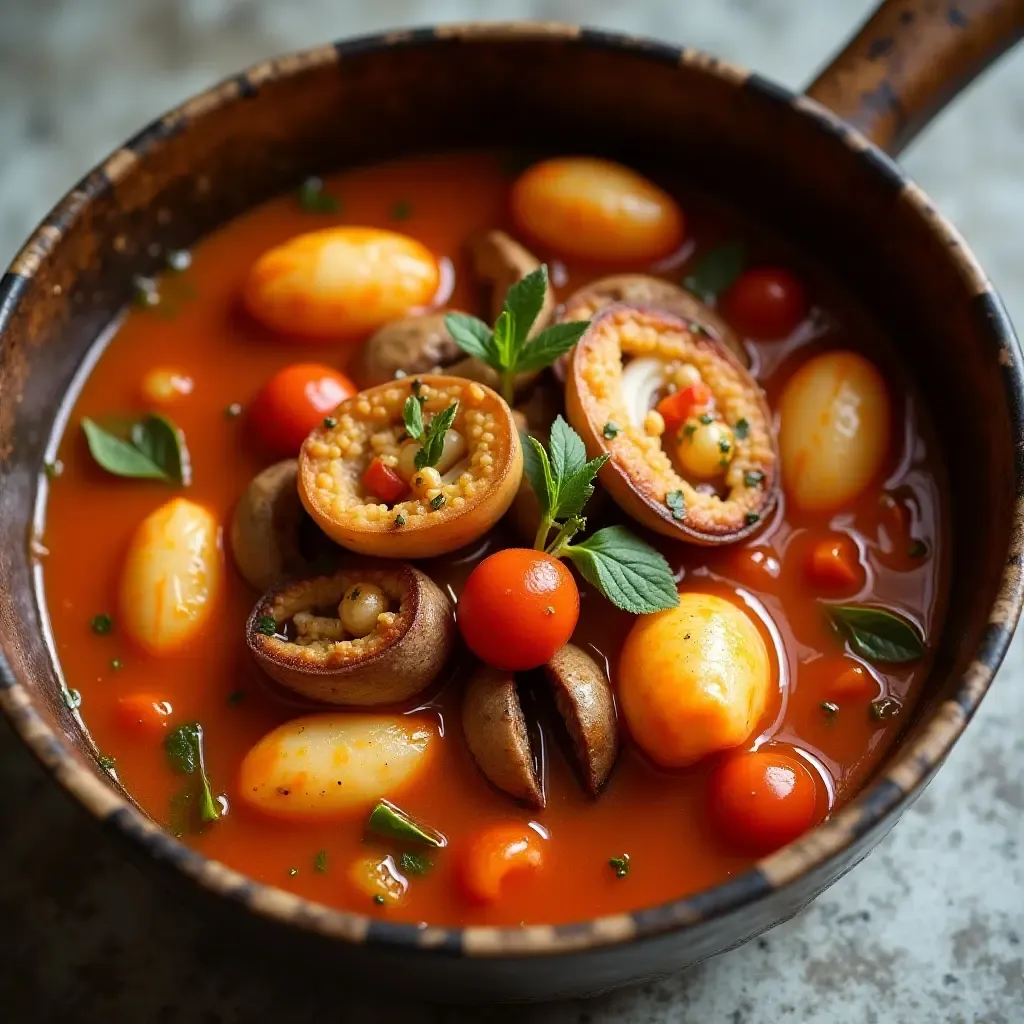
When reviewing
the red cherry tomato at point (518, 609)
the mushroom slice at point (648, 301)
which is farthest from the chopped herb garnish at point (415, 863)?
the mushroom slice at point (648, 301)

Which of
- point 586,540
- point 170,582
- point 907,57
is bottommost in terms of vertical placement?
point 170,582

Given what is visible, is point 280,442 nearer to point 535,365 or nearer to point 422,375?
point 422,375

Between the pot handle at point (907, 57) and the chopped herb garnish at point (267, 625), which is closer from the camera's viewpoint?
the chopped herb garnish at point (267, 625)

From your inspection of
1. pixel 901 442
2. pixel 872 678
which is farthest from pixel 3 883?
pixel 901 442

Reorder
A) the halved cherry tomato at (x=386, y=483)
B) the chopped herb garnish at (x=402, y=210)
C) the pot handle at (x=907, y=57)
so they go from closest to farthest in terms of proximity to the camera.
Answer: the halved cherry tomato at (x=386, y=483) → the pot handle at (x=907, y=57) → the chopped herb garnish at (x=402, y=210)

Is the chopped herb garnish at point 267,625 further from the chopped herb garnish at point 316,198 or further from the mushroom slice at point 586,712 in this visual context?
the chopped herb garnish at point 316,198

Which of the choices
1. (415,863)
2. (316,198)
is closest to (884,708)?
(415,863)

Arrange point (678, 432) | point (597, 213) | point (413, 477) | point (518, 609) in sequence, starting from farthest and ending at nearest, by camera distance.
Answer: point (597, 213) → point (678, 432) → point (413, 477) → point (518, 609)

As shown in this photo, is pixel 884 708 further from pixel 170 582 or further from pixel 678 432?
pixel 170 582
